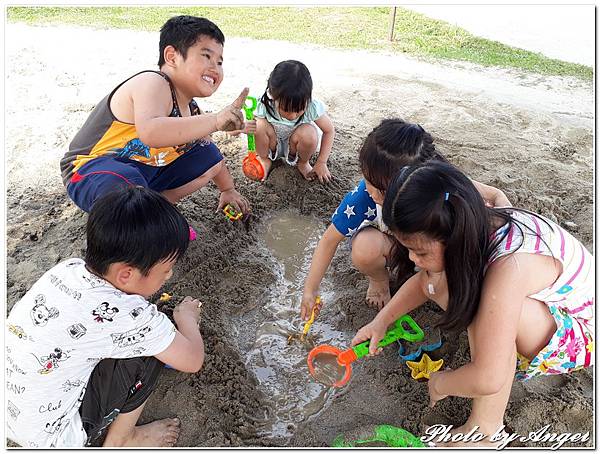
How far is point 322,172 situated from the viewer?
261 centimetres

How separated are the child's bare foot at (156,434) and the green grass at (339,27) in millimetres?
3692

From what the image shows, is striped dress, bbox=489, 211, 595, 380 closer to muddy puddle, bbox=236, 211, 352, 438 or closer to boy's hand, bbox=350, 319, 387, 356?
boy's hand, bbox=350, 319, 387, 356

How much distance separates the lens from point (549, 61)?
4.27 m

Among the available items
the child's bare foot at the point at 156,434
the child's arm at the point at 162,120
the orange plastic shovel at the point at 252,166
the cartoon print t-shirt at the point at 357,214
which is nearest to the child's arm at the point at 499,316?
the cartoon print t-shirt at the point at 357,214

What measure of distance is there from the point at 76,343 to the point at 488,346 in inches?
38.7

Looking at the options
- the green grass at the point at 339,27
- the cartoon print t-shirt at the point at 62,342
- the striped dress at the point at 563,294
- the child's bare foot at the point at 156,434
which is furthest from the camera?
the green grass at the point at 339,27

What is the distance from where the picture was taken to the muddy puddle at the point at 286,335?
1.65 m

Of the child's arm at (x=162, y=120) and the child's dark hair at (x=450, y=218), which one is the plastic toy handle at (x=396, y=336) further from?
the child's arm at (x=162, y=120)

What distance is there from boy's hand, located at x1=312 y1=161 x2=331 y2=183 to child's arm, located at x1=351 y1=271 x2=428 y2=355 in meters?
1.09

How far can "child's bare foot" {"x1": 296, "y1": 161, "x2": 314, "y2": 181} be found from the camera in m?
2.63

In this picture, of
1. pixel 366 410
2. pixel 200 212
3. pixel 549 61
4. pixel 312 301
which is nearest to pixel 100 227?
pixel 312 301

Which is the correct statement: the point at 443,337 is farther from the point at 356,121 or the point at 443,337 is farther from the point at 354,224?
the point at 356,121

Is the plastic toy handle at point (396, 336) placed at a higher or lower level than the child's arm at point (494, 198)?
lower

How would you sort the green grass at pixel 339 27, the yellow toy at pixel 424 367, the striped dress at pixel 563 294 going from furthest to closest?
1. the green grass at pixel 339 27
2. the yellow toy at pixel 424 367
3. the striped dress at pixel 563 294
